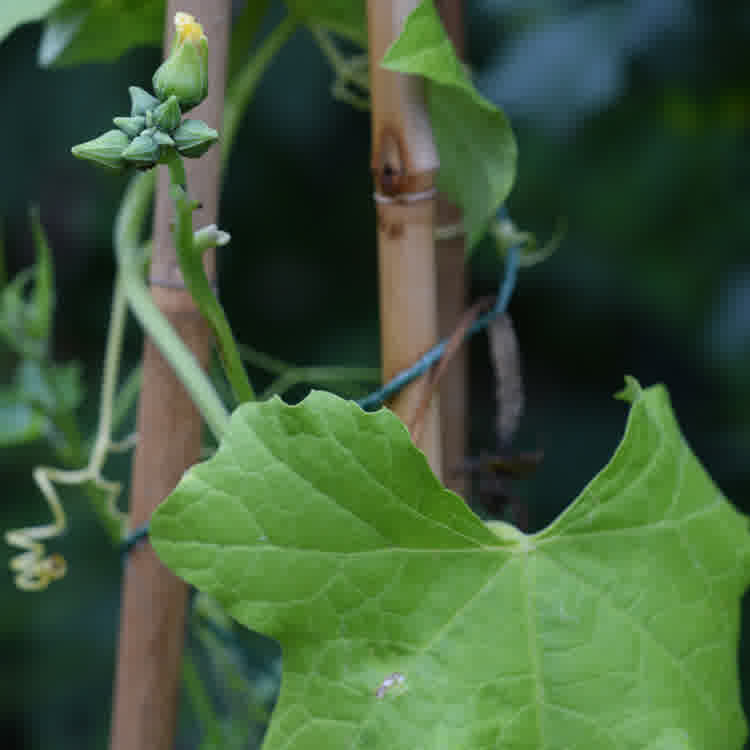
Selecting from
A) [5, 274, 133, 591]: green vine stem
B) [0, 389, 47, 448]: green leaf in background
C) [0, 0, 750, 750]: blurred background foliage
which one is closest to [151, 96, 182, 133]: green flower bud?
[5, 274, 133, 591]: green vine stem

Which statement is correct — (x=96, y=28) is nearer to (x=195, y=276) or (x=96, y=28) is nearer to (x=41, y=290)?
(x=41, y=290)

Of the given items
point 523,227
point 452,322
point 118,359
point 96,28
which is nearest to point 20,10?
point 96,28

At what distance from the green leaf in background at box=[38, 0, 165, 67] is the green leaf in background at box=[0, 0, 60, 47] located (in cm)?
Result: 9

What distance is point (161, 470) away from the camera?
23.5 inches

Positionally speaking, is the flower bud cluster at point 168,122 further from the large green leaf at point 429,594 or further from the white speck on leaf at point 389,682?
the white speck on leaf at point 389,682

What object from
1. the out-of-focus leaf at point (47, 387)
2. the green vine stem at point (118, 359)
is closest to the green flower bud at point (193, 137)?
the green vine stem at point (118, 359)

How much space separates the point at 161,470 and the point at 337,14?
1.15 ft

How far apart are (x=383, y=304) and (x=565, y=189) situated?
3.77ft

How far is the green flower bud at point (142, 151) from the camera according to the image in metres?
0.40

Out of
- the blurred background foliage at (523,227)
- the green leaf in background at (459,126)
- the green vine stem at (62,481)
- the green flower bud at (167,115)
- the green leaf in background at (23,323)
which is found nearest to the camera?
the green flower bud at (167,115)

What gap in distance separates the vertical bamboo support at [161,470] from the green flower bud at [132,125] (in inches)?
5.5

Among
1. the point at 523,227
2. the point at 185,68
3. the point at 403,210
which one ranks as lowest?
the point at 523,227

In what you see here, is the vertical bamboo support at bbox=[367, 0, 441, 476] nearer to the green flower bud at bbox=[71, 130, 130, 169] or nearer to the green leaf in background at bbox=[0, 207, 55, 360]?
the green flower bud at bbox=[71, 130, 130, 169]

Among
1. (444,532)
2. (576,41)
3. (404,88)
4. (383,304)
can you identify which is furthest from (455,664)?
(576,41)
